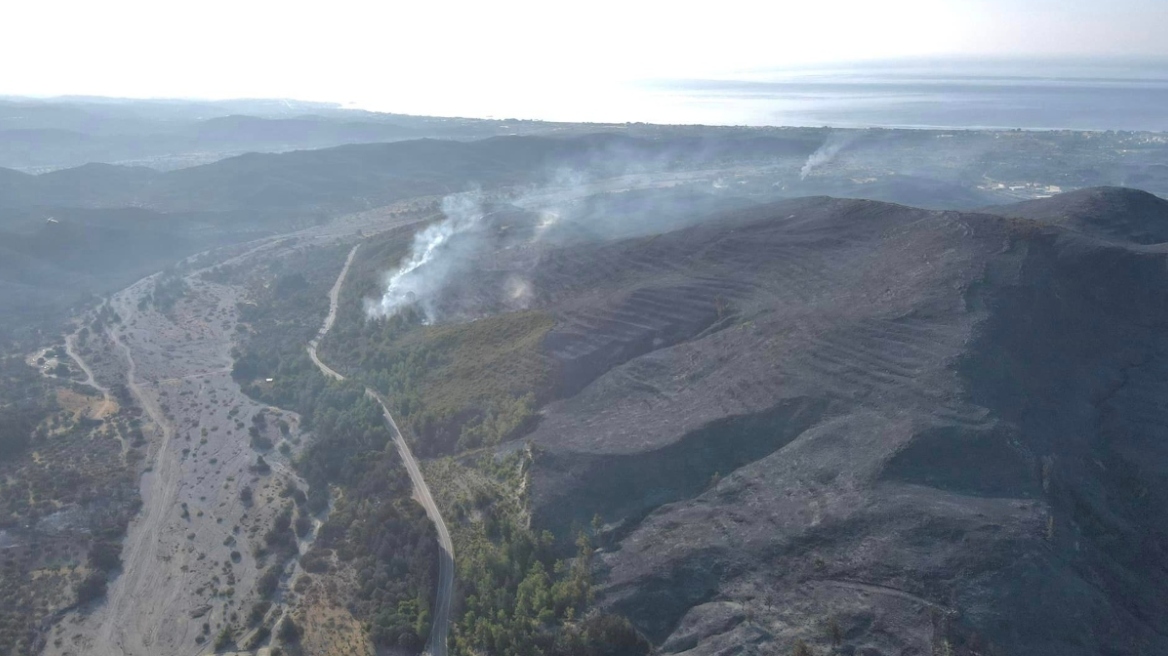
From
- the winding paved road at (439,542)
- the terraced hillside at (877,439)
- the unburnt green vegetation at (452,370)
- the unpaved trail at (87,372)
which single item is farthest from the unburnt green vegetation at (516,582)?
the unpaved trail at (87,372)

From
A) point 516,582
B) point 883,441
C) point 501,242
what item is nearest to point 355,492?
point 516,582

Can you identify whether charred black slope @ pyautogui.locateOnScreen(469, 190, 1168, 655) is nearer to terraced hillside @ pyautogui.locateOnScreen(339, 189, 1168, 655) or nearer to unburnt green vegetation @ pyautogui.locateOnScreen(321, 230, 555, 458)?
terraced hillside @ pyautogui.locateOnScreen(339, 189, 1168, 655)

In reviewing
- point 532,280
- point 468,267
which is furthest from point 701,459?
point 468,267

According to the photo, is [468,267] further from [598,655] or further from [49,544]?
[598,655]

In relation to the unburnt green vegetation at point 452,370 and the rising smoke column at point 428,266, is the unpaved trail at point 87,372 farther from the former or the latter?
the rising smoke column at point 428,266

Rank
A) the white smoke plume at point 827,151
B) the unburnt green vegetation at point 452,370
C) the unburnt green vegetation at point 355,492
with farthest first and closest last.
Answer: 1. the white smoke plume at point 827,151
2. the unburnt green vegetation at point 452,370
3. the unburnt green vegetation at point 355,492

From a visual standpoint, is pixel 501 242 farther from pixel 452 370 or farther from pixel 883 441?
pixel 883 441
